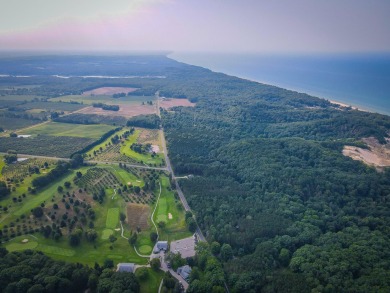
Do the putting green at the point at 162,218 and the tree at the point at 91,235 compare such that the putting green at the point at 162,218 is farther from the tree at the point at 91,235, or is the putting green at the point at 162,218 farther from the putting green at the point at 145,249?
the tree at the point at 91,235

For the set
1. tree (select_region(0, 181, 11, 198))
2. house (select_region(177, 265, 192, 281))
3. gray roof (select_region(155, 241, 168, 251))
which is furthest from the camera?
tree (select_region(0, 181, 11, 198))

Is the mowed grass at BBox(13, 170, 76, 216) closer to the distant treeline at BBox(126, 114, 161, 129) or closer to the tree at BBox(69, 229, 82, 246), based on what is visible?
the tree at BBox(69, 229, 82, 246)

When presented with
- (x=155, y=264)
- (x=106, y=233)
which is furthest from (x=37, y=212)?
(x=155, y=264)

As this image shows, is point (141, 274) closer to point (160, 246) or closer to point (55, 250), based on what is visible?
point (160, 246)

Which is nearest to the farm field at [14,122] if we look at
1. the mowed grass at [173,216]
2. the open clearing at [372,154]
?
the mowed grass at [173,216]

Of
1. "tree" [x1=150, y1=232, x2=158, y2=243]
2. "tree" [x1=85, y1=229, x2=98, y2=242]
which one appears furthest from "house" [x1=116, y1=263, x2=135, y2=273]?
"tree" [x1=85, y1=229, x2=98, y2=242]
